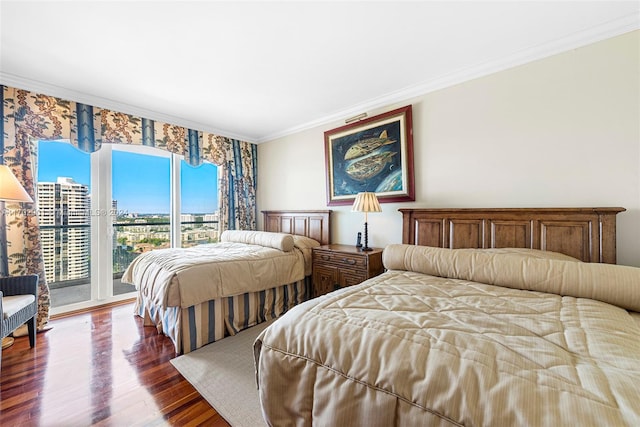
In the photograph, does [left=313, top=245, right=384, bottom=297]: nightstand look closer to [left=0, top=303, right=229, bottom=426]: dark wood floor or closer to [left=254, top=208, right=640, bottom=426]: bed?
[left=254, top=208, right=640, bottom=426]: bed

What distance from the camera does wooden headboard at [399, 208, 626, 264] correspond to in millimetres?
1777

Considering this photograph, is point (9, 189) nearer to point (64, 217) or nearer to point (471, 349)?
point (64, 217)

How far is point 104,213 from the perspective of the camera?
3176 mm

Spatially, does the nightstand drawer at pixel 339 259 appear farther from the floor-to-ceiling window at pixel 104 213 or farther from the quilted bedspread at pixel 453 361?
the floor-to-ceiling window at pixel 104 213

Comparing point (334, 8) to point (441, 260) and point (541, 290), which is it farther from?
point (541, 290)

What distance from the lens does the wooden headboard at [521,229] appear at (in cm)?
178

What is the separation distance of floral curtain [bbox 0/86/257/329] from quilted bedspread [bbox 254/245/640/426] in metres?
2.92

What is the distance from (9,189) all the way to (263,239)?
219 centimetres

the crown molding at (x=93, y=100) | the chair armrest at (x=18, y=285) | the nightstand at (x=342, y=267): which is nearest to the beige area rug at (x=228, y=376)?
the nightstand at (x=342, y=267)

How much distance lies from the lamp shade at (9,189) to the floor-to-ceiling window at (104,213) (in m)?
0.75

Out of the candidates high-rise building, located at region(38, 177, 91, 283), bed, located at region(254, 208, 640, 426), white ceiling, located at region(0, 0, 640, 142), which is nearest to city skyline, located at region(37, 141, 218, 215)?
high-rise building, located at region(38, 177, 91, 283)

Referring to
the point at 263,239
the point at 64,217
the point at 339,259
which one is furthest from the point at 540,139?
the point at 64,217

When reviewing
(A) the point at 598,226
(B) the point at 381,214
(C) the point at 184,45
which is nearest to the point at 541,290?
(A) the point at 598,226

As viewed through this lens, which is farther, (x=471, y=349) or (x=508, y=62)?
(x=508, y=62)
